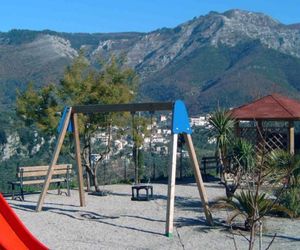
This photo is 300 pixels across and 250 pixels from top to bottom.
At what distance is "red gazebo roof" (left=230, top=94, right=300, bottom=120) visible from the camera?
1980cm

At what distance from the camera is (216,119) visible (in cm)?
1568

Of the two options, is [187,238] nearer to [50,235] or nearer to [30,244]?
[50,235]

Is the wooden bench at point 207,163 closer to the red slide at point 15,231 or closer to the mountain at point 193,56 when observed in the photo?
the red slide at point 15,231

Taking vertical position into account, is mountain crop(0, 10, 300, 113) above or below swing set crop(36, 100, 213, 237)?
above

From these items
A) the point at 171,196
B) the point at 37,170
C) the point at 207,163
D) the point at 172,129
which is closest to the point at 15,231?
the point at 171,196

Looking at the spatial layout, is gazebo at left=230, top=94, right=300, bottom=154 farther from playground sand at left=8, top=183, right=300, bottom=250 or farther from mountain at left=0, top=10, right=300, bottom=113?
mountain at left=0, top=10, right=300, bottom=113

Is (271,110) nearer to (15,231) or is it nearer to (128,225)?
(128,225)

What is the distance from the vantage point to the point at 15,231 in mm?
6598

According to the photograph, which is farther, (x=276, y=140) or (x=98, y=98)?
(x=276, y=140)

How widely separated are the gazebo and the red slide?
1364cm

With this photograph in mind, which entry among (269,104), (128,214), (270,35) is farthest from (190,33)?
(128,214)

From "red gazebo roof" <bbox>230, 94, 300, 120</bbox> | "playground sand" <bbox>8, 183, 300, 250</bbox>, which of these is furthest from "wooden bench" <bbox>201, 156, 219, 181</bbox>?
"playground sand" <bbox>8, 183, 300, 250</bbox>

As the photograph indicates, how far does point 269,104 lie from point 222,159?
7.59 m

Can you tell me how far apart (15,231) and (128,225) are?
18.9ft
